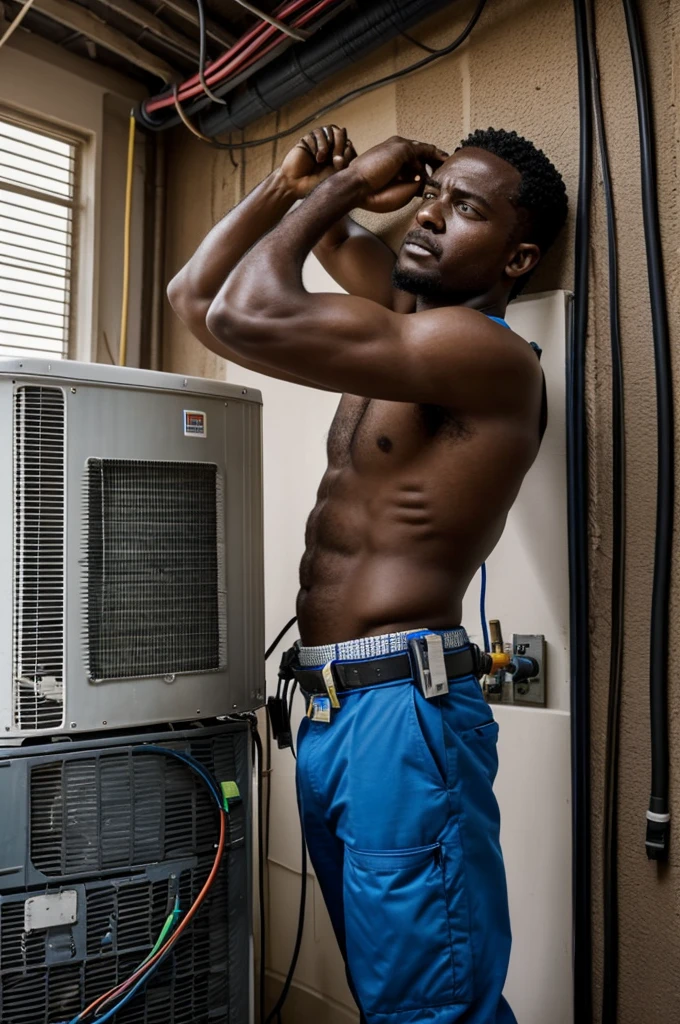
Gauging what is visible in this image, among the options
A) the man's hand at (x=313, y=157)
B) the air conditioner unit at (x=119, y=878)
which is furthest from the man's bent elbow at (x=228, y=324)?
the air conditioner unit at (x=119, y=878)

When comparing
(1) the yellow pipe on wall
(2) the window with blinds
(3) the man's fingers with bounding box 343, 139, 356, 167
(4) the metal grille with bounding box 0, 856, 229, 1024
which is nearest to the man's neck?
(3) the man's fingers with bounding box 343, 139, 356, 167

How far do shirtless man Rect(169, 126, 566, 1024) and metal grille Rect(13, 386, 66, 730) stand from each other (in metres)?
0.34

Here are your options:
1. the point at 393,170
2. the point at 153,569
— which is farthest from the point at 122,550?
the point at 393,170

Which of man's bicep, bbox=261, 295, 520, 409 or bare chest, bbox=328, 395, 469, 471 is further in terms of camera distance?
bare chest, bbox=328, 395, 469, 471

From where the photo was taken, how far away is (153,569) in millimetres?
1391

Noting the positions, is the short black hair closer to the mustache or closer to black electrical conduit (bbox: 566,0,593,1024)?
black electrical conduit (bbox: 566,0,593,1024)

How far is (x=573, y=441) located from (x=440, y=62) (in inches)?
37.3

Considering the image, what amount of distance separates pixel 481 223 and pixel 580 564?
0.63 m

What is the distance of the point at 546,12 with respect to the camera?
163cm

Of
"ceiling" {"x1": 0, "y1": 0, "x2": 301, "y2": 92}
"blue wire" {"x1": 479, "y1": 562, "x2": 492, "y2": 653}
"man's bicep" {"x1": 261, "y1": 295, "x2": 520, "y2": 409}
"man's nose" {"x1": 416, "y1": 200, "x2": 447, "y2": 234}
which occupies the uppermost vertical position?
"ceiling" {"x1": 0, "y1": 0, "x2": 301, "y2": 92}

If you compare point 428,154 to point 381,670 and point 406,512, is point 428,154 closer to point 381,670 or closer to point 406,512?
point 406,512

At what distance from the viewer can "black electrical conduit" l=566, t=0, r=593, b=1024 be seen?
1.44 m

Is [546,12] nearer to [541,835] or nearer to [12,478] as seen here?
[12,478]

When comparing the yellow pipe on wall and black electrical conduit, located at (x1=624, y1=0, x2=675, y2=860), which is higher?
the yellow pipe on wall
